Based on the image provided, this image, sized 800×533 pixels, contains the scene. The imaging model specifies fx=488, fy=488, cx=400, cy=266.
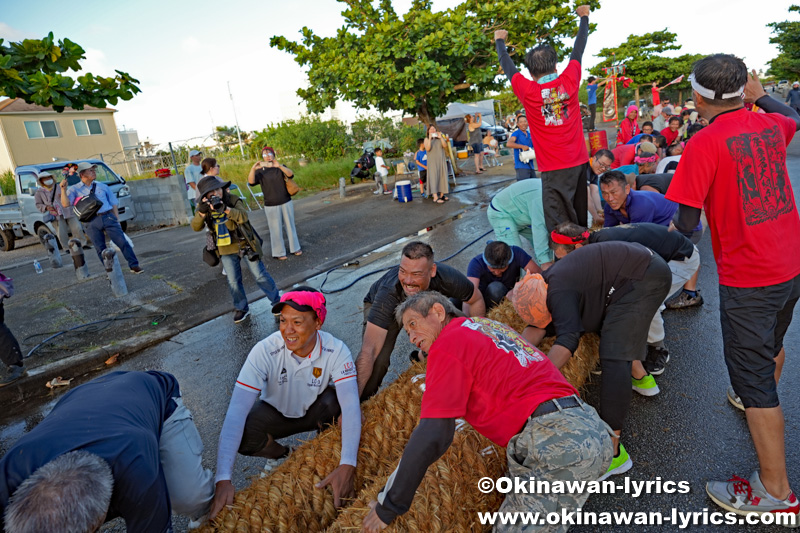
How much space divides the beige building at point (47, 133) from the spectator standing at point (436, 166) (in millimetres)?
24438

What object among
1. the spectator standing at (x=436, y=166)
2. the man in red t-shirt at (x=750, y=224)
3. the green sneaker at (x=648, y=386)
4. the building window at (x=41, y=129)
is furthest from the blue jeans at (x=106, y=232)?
the building window at (x=41, y=129)

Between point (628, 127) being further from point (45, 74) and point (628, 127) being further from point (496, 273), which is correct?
point (45, 74)

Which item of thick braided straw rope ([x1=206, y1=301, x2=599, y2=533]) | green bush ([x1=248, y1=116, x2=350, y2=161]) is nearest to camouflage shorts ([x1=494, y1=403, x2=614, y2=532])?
thick braided straw rope ([x1=206, y1=301, x2=599, y2=533])

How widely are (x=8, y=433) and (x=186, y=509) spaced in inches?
130

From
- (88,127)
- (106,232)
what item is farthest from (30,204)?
(88,127)

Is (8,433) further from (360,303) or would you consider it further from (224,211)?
(360,303)

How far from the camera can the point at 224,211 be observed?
5.93 metres

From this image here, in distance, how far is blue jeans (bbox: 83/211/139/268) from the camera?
8.63 m

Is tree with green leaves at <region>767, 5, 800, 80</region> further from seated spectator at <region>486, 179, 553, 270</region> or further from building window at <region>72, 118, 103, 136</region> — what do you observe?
building window at <region>72, 118, 103, 136</region>

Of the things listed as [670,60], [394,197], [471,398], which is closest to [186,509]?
[471,398]

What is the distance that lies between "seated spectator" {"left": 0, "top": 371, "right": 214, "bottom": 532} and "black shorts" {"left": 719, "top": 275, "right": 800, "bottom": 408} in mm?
2684

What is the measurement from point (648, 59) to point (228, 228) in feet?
149

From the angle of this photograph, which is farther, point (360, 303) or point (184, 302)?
point (184, 302)

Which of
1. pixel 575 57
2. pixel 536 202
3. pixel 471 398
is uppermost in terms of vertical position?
pixel 575 57
